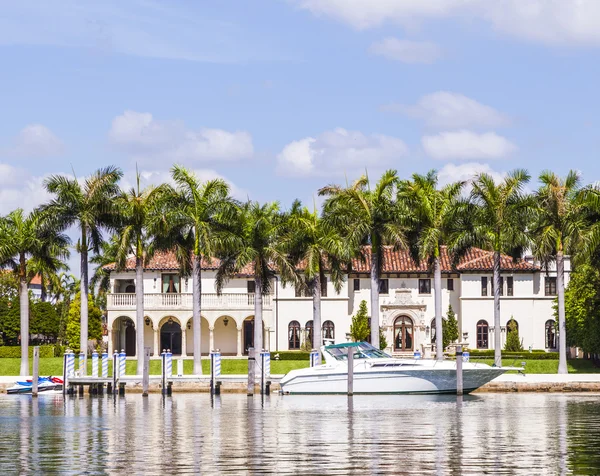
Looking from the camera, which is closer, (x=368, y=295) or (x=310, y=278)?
(x=310, y=278)

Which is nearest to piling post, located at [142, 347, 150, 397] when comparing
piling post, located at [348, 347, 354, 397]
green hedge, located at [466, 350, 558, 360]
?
piling post, located at [348, 347, 354, 397]

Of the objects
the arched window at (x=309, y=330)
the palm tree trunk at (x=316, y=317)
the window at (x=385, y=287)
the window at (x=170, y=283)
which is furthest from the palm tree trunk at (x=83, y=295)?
the window at (x=385, y=287)

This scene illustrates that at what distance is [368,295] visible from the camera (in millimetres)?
92875

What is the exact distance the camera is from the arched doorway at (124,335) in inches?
3570

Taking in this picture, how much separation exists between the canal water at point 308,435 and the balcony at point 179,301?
3088cm

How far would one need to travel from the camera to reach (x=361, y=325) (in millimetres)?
88500

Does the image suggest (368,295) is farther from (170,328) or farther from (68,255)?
(68,255)

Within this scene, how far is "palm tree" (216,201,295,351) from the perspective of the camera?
68.1 meters

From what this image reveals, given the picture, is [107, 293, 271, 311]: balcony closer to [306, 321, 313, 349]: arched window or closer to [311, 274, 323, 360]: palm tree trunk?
[306, 321, 313, 349]: arched window

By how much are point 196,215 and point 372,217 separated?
11038mm

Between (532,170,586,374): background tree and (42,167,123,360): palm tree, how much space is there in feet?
86.0

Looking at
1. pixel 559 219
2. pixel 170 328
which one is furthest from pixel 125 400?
pixel 170 328

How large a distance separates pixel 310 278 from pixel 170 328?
26331mm

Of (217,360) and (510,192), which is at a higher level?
(510,192)
